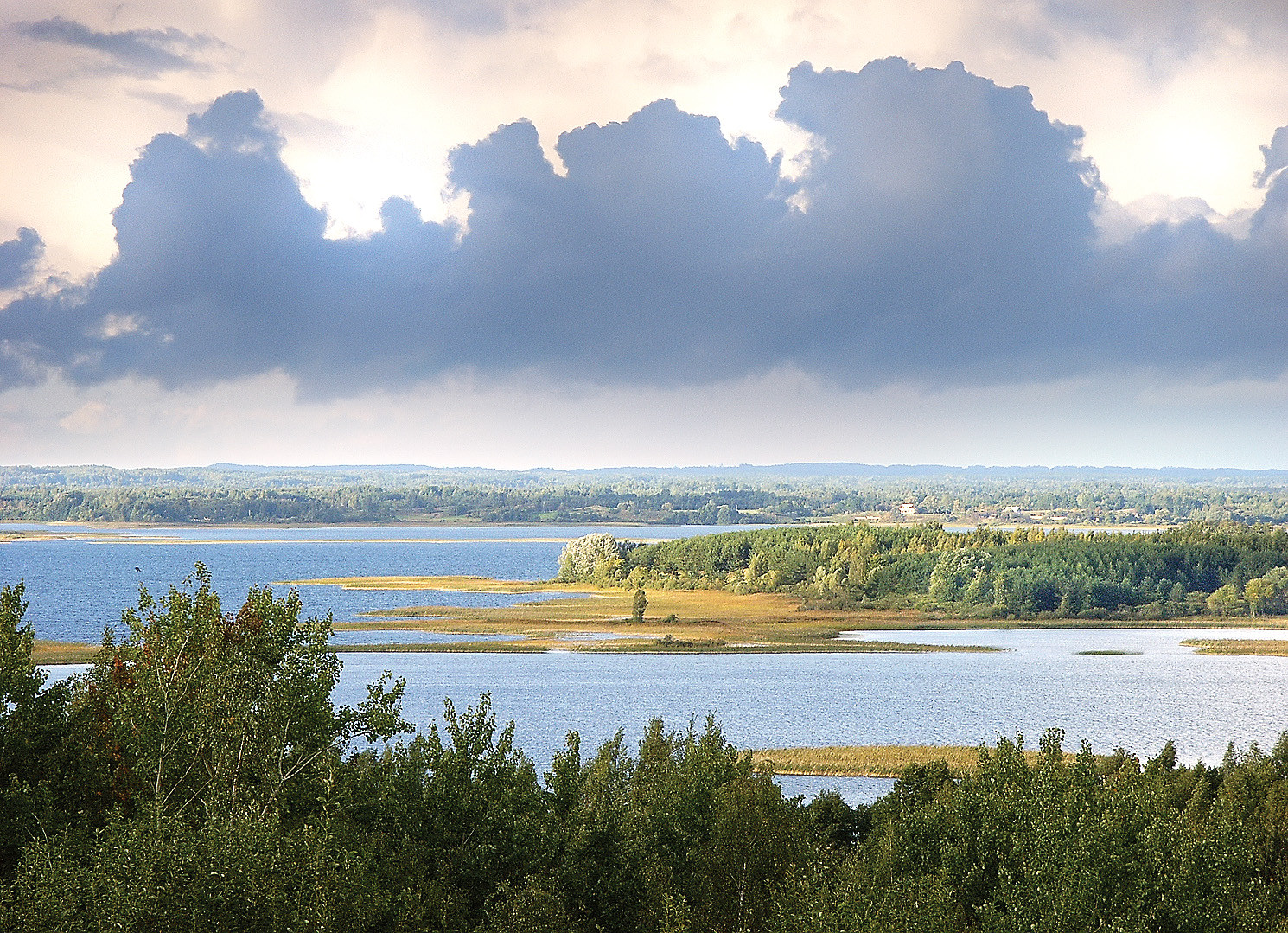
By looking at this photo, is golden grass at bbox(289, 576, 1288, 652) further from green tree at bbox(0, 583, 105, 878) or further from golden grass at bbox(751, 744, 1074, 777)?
green tree at bbox(0, 583, 105, 878)

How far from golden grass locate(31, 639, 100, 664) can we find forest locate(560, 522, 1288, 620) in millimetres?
67065

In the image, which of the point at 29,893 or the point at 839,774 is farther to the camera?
the point at 839,774

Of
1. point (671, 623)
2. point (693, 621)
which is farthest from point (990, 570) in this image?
point (671, 623)

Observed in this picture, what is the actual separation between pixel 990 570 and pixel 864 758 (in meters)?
79.5

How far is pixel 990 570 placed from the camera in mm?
127500

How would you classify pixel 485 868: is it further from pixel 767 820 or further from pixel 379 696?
pixel 767 820

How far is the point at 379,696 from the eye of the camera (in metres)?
25.3

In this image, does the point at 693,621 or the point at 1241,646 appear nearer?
the point at 1241,646

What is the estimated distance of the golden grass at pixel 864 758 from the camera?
50.5m

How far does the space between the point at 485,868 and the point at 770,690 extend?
51381 mm

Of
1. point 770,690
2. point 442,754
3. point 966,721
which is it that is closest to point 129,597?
point 770,690

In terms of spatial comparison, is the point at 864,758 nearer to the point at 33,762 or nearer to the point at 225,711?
the point at 225,711

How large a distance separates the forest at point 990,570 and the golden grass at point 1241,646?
1920 cm

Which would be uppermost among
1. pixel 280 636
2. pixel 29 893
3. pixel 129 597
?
pixel 280 636
